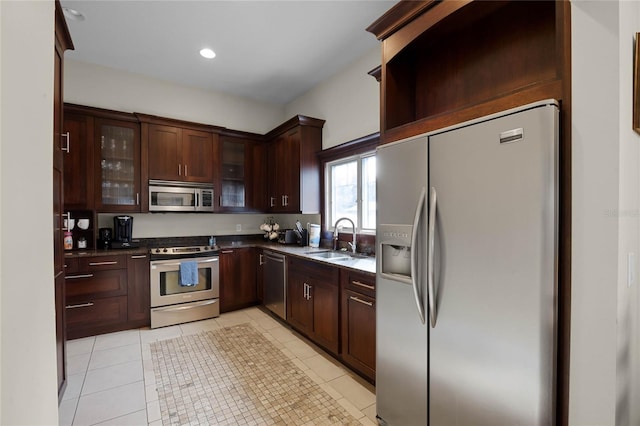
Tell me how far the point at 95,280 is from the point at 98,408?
5.19 feet

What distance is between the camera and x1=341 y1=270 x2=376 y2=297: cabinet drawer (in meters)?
2.22

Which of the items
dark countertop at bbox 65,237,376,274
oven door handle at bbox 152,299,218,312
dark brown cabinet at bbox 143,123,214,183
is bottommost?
oven door handle at bbox 152,299,218,312

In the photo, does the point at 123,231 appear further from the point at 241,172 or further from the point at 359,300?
the point at 359,300

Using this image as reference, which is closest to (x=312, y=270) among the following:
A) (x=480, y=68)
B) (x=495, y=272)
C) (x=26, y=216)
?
(x=495, y=272)

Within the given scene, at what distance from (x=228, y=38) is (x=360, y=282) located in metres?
2.79

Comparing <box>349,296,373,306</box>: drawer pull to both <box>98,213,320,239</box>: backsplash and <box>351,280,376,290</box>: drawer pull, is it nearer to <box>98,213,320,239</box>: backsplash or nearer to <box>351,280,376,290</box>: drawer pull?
<box>351,280,376,290</box>: drawer pull

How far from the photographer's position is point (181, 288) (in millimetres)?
3637

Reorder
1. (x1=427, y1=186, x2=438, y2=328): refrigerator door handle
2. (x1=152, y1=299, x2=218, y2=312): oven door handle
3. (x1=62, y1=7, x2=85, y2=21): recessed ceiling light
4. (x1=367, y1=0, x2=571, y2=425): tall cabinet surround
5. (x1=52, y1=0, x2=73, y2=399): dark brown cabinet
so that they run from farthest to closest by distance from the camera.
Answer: (x1=152, y1=299, x2=218, y2=312): oven door handle < (x1=62, y1=7, x2=85, y2=21): recessed ceiling light < (x1=52, y1=0, x2=73, y2=399): dark brown cabinet < (x1=427, y1=186, x2=438, y2=328): refrigerator door handle < (x1=367, y1=0, x2=571, y2=425): tall cabinet surround

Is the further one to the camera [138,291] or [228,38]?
[138,291]

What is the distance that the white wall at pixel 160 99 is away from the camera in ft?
11.8

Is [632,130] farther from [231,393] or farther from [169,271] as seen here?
[169,271]

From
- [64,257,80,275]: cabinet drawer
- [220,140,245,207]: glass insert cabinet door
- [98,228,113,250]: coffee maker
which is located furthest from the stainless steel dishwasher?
[64,257,80,275]: cabinet drawer

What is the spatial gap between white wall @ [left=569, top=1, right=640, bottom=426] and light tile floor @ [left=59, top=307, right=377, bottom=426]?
1288mm

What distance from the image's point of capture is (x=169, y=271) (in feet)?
11.6
